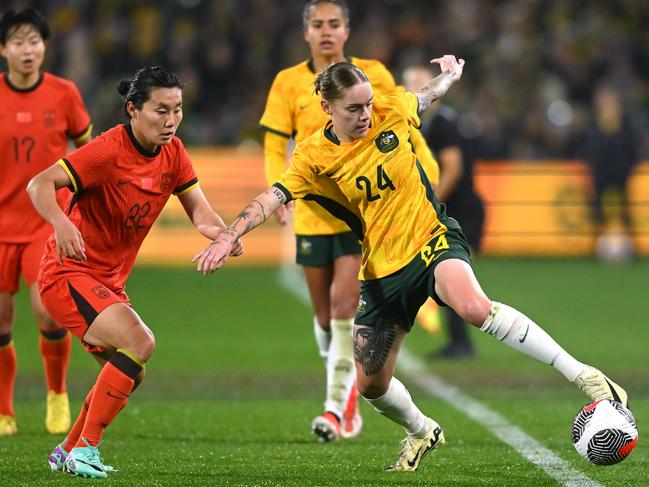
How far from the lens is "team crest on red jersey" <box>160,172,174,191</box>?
666cm

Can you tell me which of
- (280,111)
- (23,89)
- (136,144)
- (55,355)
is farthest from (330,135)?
(55,355)

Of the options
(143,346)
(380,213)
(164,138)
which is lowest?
(143,346)

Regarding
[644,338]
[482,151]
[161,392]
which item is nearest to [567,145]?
[482,151]

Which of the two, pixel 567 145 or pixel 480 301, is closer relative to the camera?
pixel 480 301

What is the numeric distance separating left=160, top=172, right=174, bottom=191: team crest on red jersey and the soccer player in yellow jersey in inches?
21.4

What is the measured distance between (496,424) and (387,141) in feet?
8.81

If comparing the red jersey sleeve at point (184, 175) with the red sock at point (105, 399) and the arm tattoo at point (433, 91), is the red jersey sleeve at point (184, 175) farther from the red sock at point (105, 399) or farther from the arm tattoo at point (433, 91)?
the arm tattoo at point (433, 91)

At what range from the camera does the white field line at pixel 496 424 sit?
6441 millimetres

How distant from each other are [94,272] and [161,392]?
12.8 ft

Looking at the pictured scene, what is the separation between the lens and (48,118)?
326 inches

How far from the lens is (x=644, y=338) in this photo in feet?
43.1

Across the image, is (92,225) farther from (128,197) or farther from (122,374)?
(122,374)

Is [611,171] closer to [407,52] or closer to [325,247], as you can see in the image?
[407,52]

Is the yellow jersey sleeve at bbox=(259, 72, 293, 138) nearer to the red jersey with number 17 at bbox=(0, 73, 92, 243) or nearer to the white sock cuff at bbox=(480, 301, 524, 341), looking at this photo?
the red jersey with number 17 at bbox=(0, 73, 92, 243)
